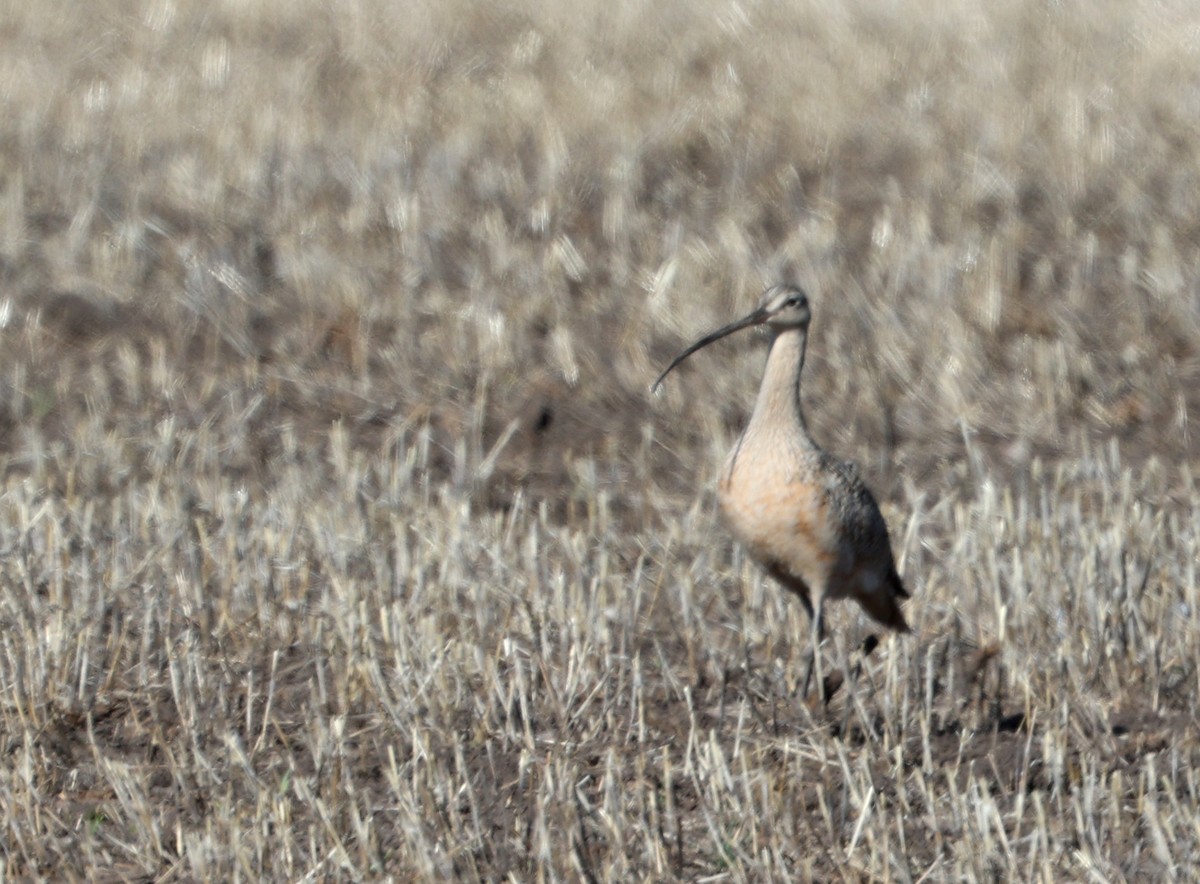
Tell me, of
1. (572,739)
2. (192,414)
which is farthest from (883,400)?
(572,739)

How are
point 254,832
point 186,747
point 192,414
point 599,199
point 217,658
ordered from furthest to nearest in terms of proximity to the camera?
point 599,199 → point 192,414 → point 217,658 → point 186,747 → point 254,832

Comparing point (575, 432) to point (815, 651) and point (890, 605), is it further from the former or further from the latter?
point (815, 651)

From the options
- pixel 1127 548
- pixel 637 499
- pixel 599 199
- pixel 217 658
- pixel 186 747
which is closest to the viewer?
pixel 186 747

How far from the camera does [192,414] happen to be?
25.1 feet

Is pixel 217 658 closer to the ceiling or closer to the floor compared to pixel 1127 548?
closer to the floor

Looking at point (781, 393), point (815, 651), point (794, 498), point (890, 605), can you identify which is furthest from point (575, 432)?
point (815, 651)

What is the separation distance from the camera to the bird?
16.5ft

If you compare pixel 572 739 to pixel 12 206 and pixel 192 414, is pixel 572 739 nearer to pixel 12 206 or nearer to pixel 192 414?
pixel 192 414

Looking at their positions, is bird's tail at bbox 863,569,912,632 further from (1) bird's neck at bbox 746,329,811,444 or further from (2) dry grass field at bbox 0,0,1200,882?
(1) bird's neck at bbox 746,329,811,444

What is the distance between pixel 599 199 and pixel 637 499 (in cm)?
284

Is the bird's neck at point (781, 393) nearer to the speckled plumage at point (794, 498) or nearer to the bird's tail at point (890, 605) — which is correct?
the speckled plumage at point (794, 498)

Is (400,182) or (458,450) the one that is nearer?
(458,450)

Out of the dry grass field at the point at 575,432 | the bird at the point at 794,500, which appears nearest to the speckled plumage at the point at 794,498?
the bird at the point at 794,500

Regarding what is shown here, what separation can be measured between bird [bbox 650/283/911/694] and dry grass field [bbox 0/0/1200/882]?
249 millimetres
